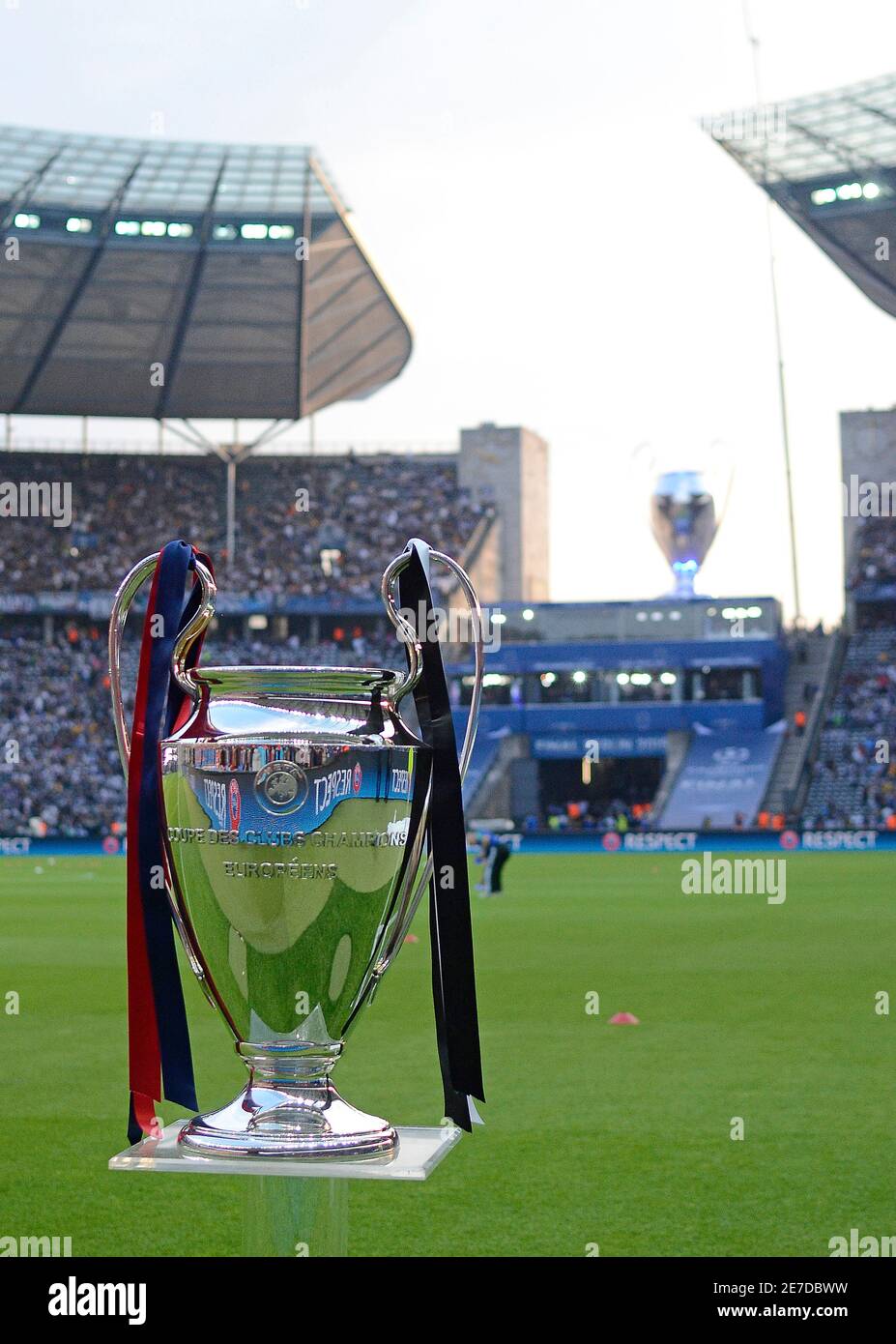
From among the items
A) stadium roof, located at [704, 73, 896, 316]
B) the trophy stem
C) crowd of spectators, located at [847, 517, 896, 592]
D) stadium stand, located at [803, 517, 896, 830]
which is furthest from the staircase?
the trophy stem

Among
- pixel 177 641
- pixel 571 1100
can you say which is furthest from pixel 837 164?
pixel 177 641

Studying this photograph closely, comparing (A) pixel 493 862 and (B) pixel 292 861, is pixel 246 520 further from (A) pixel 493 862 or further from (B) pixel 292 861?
(B) pixel 292 861

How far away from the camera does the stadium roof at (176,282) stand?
40531 mm

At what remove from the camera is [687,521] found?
5266 cm

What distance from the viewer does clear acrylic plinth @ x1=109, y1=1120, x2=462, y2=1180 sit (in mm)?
2250

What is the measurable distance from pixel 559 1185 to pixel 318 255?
37921mm

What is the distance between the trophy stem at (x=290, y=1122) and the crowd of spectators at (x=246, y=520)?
46528 millimetres

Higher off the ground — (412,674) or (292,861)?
(412,674)

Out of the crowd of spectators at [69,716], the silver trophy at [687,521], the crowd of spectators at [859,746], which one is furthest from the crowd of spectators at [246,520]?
the crowd of spectators at [859,746]

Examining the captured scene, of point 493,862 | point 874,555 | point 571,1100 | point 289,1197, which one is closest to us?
point 289,1197

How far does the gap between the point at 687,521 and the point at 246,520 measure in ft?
44.5

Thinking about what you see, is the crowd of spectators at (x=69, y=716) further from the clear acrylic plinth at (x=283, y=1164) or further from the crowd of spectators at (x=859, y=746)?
the clear acrylic plinth at (x=283, y=1164)

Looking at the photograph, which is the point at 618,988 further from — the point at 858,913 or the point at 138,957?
the point at 138,957

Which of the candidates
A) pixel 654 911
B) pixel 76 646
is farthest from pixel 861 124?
pixel 654 911
